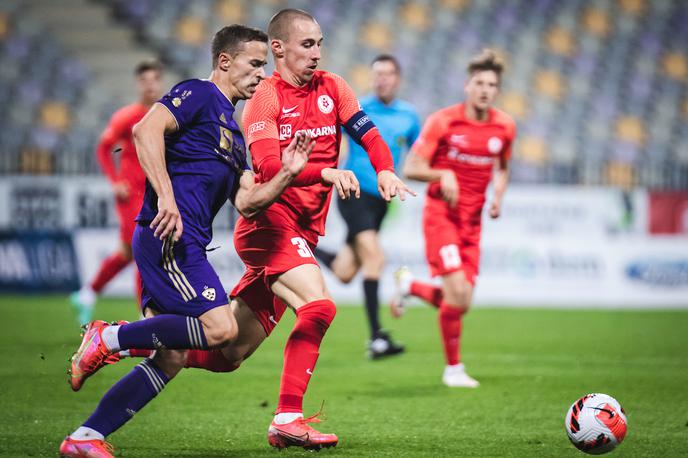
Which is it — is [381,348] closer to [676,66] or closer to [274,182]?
[274,182]

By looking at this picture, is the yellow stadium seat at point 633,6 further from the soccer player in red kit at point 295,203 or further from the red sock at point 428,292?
the soccer player in red kit at point 295,203

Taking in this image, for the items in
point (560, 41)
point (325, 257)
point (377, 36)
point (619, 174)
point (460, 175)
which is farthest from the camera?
point (560, 41)

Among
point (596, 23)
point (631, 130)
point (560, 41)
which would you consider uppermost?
point (596, 23)

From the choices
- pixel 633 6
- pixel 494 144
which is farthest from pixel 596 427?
pixel 633 6

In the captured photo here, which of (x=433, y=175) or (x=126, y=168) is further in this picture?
(x=126, y=168)

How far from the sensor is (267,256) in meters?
5.64

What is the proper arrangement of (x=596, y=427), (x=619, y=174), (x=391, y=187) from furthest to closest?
(x=619, y=174)
(x=391, y=187)
(x=596, y=427)

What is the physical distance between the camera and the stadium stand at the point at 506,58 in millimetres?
19875

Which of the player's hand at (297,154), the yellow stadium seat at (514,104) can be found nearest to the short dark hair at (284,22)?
the player's hand at (297,154)

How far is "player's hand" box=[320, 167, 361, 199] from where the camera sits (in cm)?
497

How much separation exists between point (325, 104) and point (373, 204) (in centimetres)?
426

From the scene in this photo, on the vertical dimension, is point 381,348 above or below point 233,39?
below

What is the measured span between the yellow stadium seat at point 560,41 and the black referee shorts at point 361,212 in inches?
513

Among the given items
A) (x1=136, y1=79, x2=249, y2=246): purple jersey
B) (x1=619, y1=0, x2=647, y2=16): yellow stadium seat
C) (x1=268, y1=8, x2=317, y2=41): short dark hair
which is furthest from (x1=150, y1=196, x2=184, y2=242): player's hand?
(x1=619, y1=0, x2=647, y2=16): yellow stadium seat
